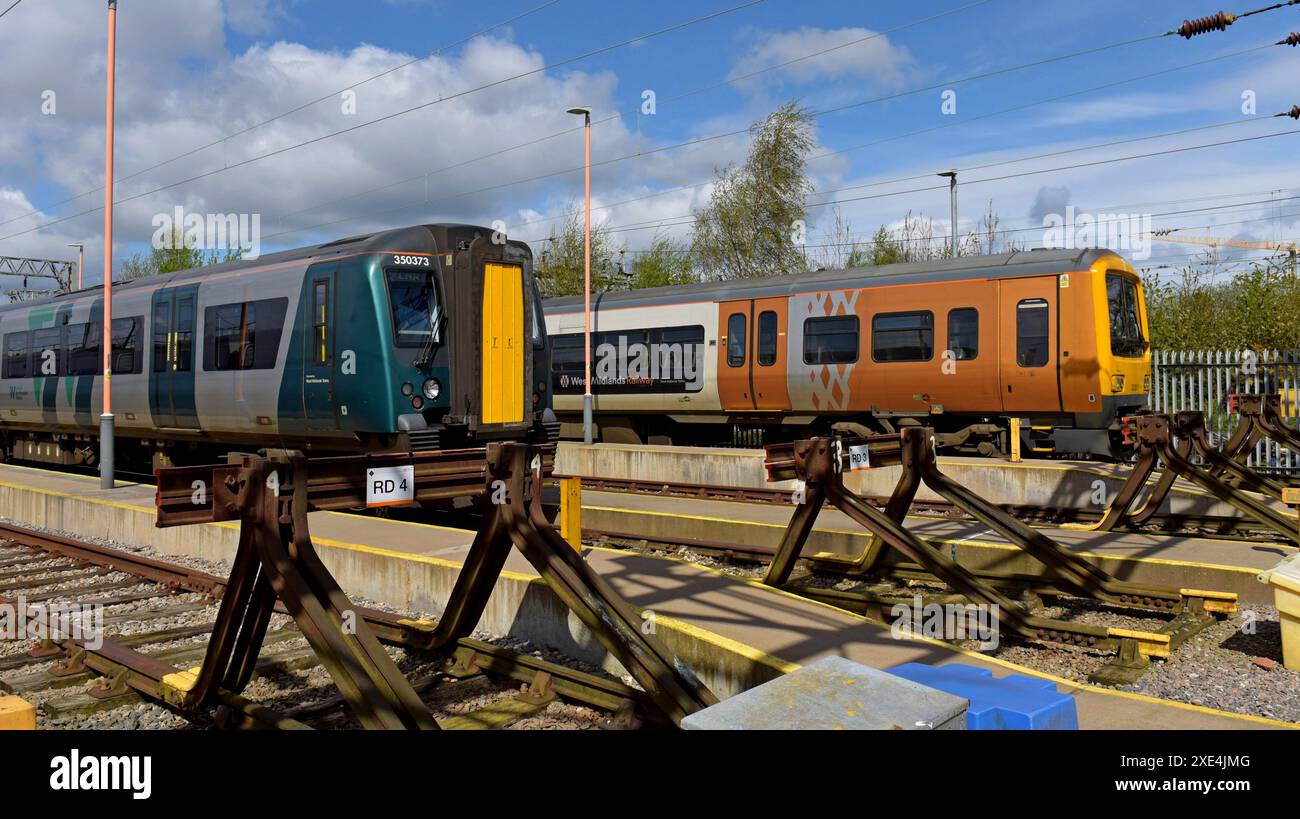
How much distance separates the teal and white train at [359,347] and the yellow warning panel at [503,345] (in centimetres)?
1

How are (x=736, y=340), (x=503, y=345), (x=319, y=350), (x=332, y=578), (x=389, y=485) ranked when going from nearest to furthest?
(x=332, y=578)
(x=389, y=485)
(x=319, y=350)
(x=503, y=345)
(x=736, y=340)

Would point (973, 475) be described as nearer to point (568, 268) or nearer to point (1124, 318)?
point (1124, 318)

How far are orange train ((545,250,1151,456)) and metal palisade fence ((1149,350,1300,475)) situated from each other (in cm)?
260

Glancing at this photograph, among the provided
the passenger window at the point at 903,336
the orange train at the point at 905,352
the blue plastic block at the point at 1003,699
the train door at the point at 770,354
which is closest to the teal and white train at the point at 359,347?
the train door at the point at 770,354

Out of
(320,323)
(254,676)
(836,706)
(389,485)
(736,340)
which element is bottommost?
(254,676)

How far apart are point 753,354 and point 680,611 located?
11.4 m

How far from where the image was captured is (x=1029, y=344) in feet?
47.6

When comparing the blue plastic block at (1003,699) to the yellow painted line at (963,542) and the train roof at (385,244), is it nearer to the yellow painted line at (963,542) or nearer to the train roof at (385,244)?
the yellow painted line at (963,542)

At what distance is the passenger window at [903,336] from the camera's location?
1544 cm

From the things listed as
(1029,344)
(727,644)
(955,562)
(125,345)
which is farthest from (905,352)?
(125,345)

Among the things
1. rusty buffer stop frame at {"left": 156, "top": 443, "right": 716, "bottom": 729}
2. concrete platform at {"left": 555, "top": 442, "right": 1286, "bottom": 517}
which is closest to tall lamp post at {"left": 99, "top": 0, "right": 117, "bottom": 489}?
concrete platform at {"left": 555, "top": 442, "right": 1286, "bottom": 517}

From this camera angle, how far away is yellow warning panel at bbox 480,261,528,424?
11.7 metres
